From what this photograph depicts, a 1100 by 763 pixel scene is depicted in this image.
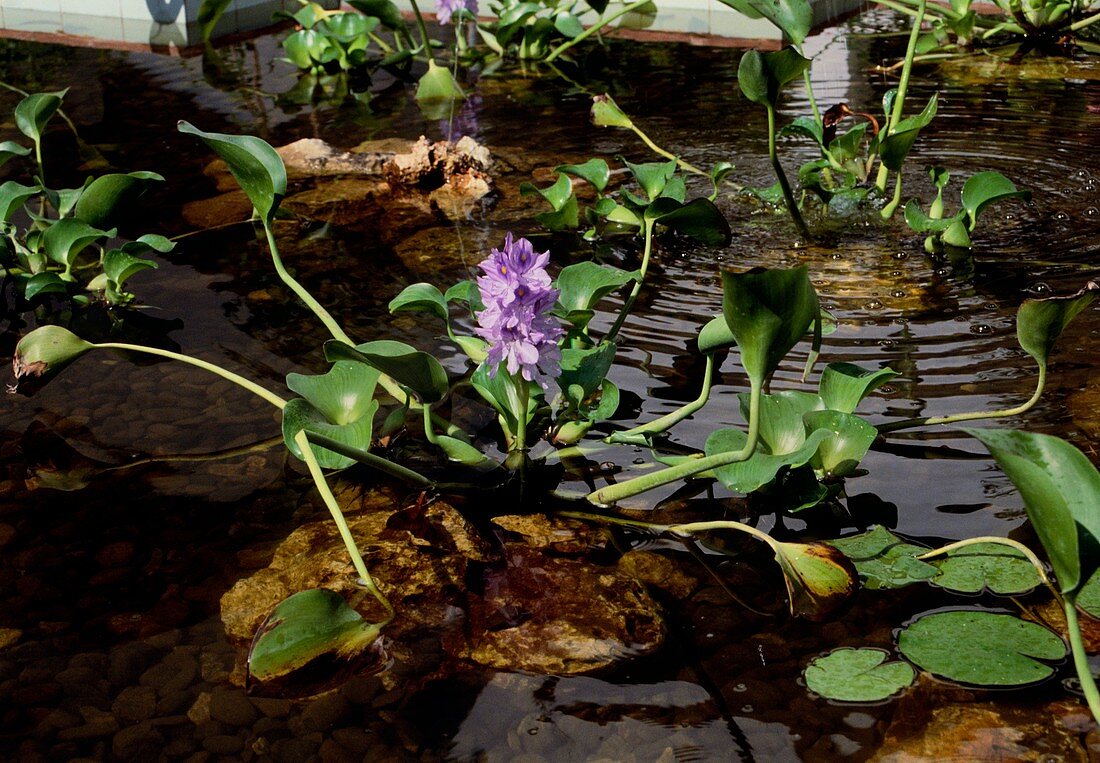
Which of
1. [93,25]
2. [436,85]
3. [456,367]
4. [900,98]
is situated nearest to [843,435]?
[456,367]

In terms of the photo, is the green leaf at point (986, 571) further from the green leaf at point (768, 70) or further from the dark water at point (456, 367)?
the green leaf at point (768, 70)

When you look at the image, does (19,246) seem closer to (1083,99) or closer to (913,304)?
(913,304)

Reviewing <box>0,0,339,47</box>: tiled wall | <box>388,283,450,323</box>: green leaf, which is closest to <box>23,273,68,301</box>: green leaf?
<box>388,283,450,323</box>: green leaf

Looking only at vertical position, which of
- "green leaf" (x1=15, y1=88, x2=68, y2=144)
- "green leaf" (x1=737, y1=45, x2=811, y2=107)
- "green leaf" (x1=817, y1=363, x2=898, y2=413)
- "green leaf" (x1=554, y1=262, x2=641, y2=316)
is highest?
"green leaf" (x1=737, y1=45, x2=811, y2=107)

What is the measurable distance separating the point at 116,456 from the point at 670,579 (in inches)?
34.5

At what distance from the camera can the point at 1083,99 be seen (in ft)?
10.7

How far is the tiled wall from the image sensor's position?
4.53m

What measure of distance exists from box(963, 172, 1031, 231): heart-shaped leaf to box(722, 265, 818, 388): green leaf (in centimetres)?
104

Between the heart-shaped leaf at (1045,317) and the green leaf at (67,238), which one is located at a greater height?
the heart-shaped leaf at (1045,317)

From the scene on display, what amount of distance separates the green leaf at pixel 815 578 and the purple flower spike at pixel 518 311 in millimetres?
352

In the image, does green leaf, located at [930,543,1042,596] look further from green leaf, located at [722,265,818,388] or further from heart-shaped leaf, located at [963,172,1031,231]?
heart-shaped leaf, located at [963,172,1031,231]

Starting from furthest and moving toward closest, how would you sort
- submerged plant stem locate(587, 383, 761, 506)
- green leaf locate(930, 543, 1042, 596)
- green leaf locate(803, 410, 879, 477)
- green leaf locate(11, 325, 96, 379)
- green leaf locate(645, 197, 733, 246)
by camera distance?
green leaf locate(645, 197, 733, 246), green leaf locate(11, 325, 96, 379), green leaf locate(803, 410, 879, 477), green leaf locate(930, 543, 1042, 596), submerged plant stem locate(587, 383, 761, 506)

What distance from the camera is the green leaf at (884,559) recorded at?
140 cm

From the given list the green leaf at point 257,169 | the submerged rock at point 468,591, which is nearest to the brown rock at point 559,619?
the submerged rock at point 468,591
